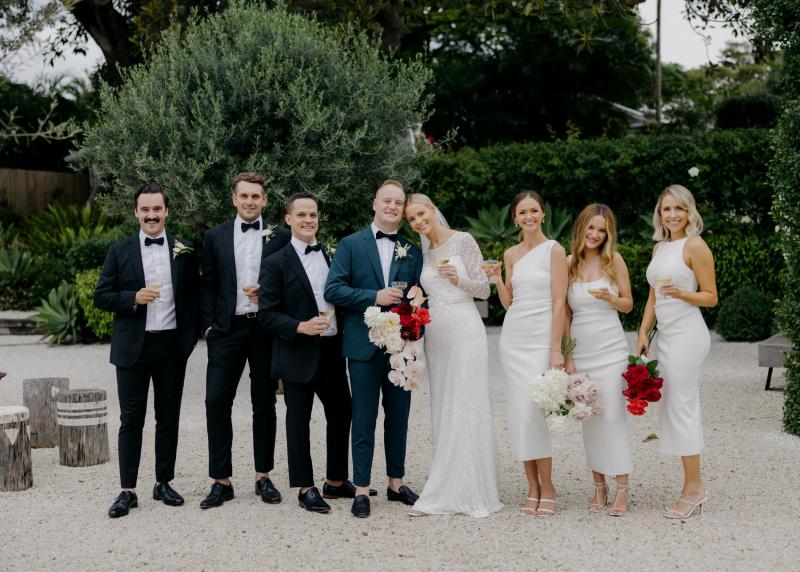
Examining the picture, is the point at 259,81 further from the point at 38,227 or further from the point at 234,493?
the point at 38,227

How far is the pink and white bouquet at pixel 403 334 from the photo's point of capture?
537 cm

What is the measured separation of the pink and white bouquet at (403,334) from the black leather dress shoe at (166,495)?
1.60m

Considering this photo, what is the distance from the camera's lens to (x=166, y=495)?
234 inches

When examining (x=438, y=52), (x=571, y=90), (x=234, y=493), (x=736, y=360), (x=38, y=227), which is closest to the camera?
(x=234, y=493)

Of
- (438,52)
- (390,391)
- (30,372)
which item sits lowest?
(30,372)

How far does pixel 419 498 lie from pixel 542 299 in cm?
142

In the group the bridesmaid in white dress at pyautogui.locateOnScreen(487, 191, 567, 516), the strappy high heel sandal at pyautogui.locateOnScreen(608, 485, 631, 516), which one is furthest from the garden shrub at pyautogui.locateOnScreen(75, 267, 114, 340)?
the strappy high heel sandal at pyautogui.locateOnScreen(608, 485, 631, 516)

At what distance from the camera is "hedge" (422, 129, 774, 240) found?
1469 cm

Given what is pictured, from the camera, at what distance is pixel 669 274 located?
5.57m

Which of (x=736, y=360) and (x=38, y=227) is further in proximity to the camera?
(x=38, y=227)

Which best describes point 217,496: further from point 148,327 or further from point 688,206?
point 688,206

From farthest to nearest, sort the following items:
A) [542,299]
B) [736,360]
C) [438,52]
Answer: [438,52] → [736,360] → [542,299]

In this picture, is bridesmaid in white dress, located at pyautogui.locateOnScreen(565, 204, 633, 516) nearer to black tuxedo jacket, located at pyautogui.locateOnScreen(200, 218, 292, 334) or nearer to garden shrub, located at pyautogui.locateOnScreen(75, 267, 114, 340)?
black tuxedo jacket, located at pyautogui.locateOnScreen(200, 218, 292, 334)

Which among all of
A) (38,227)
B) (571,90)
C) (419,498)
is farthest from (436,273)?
(571,90)
